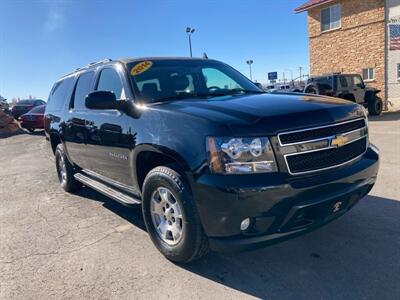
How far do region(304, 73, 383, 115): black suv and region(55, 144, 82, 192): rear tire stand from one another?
11.7 meters

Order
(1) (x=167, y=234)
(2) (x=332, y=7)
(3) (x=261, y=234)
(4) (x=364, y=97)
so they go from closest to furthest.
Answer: (3) (x=261, y=234)
(1) (x=167, y=234)
(4) (x=364, y=97)
(2) (x=332, y=7)

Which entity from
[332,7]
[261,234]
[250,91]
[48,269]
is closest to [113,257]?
[48,269]

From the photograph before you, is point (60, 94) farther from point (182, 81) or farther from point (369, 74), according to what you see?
point (369, 74)

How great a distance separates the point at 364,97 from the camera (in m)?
16.8

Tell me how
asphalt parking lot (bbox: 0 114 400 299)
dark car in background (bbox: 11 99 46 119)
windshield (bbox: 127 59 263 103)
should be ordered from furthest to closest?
1. dark car in background (bbox: 11 99 46 119)
2. windshield (bbox: 127 59 263 103)
3. asphalt parking lot (bbox: 0 114 400 299)

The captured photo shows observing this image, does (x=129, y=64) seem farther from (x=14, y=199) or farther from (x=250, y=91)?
(x=14, y=199)

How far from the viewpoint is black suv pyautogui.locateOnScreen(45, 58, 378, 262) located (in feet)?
9.07

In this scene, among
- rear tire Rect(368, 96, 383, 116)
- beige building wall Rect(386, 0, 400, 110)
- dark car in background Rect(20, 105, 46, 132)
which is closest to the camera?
rear tire Rect(368, 96, 383, 116)

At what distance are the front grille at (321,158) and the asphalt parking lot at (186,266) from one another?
91 cm

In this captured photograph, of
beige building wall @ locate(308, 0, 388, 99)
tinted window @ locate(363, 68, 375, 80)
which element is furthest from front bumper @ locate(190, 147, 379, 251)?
tinted window @ locate(363, 68, 375, 80)

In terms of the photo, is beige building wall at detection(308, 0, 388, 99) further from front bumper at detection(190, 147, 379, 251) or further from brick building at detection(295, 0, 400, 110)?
front bumper at detection(190, 147, 379, 251)

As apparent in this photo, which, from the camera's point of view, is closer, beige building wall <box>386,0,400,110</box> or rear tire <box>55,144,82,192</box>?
rear tire <box>55,144,82,192</box>

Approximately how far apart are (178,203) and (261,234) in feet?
2.45

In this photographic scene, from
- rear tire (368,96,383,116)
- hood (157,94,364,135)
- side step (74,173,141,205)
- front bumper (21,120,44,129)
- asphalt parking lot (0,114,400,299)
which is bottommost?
rear tire (368,96,383,116)
